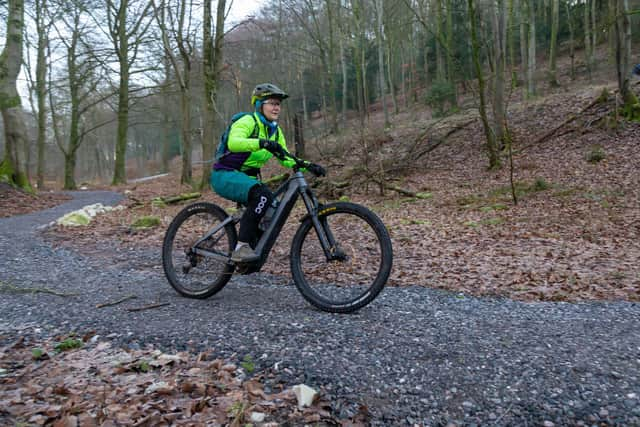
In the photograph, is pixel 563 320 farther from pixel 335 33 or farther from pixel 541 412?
pixel 335 33

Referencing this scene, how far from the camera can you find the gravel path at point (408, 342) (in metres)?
2.39

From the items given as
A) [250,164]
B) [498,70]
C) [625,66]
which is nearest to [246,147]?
[250,164]

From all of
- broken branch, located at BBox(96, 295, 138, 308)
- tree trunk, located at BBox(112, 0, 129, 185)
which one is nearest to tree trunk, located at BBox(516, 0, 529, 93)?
tree trunk, located at BBox(112, 0, 129, 185)

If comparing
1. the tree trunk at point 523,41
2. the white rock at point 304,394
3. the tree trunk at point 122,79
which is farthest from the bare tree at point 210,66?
the tree trunk at point 523,41

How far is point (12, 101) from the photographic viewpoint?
1353 centimetres

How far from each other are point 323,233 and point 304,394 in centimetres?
166

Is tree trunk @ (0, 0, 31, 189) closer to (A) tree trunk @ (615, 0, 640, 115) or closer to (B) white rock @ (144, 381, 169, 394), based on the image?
(B) white rock @ (144, 381, 169, 394)

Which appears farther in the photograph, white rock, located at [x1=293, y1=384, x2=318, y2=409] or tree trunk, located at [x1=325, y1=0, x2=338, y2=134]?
tree trunk, located at [x1=325, y1=0, x2=338, y2=134]

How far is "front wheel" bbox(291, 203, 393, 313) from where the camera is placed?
143 inches

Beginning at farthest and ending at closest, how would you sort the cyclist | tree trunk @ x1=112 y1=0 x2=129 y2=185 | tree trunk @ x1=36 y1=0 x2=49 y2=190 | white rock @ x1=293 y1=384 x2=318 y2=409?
tree trunk @ x1=36 y1=0 x2=49 y2=190 → tree trunk @ x1=112 y1=0 x2=129 y2=185 → the cyclist → white rock @ x1=293 y1=384 x2=318 y2=409

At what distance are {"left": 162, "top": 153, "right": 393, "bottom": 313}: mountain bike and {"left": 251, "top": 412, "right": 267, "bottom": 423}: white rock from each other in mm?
1525

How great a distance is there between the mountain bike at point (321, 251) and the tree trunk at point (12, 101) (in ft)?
40.8

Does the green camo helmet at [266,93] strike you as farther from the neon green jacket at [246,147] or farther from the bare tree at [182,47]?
the bare tree at [182,47]

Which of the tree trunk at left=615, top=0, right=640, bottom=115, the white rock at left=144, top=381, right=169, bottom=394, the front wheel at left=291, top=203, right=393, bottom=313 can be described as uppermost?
the tree trunk at left=615, top=0, right=640, bottom=115
